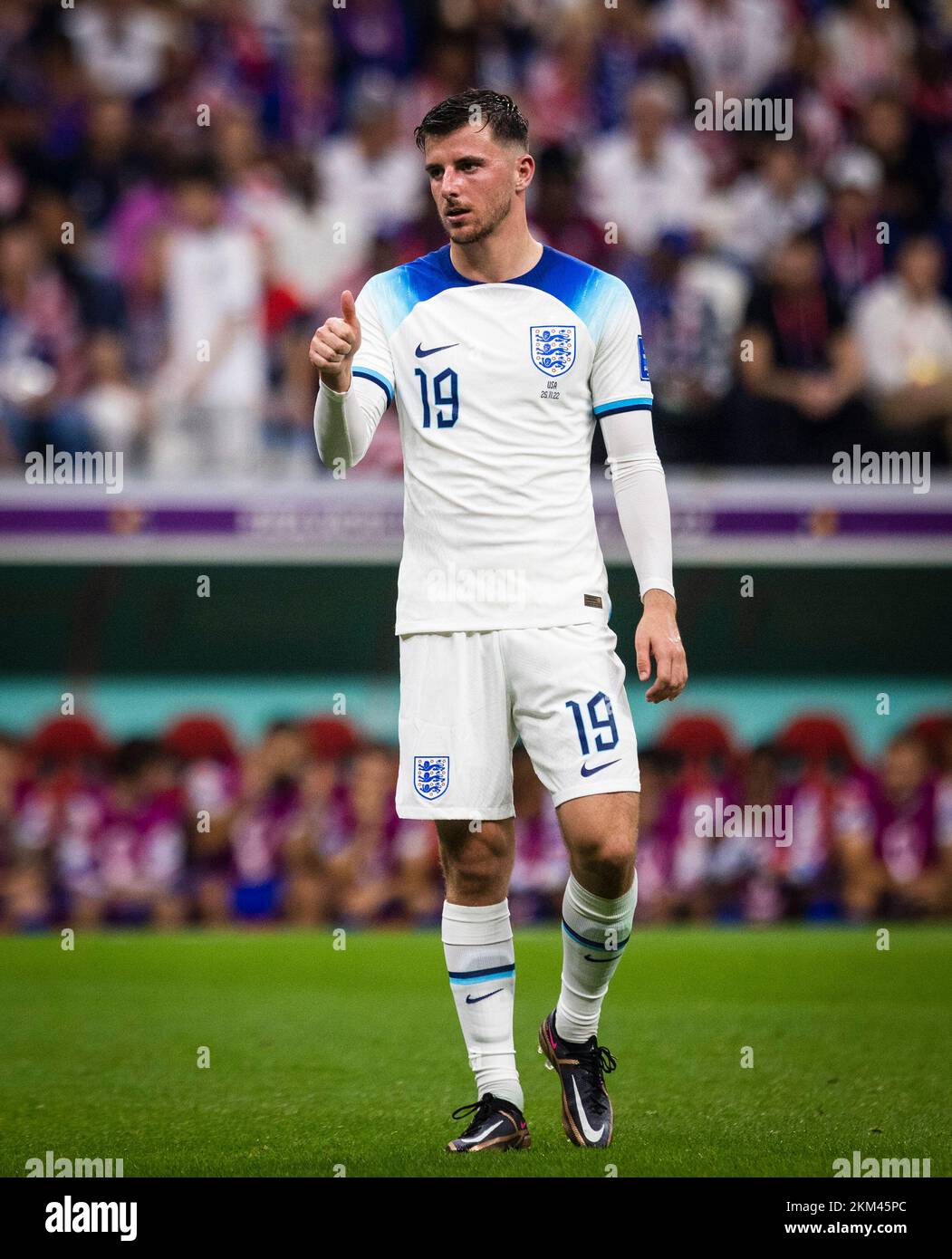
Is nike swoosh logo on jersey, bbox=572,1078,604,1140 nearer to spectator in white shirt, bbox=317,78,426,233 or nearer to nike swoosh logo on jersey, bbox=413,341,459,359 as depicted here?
nike swoosh logo on jersey, bbox=413,341,459,359

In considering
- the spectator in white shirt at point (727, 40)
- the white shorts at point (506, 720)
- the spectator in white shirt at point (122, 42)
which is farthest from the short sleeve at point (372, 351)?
the spectator in white shirt at point (727, 40)

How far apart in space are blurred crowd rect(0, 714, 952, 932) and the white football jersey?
22.4 feet

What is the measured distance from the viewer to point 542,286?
16.4ft

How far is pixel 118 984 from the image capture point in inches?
350

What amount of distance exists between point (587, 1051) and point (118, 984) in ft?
14.4

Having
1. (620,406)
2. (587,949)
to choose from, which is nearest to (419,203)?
(620,406)

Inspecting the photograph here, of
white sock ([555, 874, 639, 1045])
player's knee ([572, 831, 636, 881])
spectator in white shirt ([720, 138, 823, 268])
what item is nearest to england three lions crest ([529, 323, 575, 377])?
player's knee ([572, 831, 636, 881])

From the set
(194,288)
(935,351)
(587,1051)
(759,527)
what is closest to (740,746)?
(759,527)

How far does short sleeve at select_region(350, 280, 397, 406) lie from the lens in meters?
4.90

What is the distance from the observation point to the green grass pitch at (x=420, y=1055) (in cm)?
482

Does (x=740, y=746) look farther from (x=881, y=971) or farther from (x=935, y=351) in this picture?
(x=881, y=971)

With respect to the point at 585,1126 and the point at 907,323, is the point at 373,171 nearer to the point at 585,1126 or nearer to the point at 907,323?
the point at 907,323

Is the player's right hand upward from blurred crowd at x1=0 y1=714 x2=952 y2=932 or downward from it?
upward

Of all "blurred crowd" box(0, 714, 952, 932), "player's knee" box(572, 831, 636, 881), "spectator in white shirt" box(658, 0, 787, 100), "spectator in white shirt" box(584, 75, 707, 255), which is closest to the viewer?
"player's knee" box(572, 831, 636, 881)
